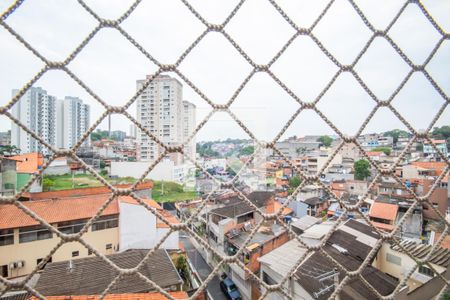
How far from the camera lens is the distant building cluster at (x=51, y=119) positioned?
2.42 m

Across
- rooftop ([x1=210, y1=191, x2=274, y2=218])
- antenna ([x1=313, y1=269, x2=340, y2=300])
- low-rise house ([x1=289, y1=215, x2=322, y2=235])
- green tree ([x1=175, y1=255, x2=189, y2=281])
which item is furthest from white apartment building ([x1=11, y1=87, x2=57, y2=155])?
low-rise house ([x1=289, y1=215, x2=322, y2=235])

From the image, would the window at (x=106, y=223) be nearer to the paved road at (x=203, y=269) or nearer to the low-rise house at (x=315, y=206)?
the paved road at (x=203, y=269)

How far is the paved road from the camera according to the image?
15.9ft

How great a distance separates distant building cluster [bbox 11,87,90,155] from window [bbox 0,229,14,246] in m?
1.01

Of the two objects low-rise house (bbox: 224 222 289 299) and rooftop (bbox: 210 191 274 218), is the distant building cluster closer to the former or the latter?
low-rise house (bbox: 224 222 289 299)

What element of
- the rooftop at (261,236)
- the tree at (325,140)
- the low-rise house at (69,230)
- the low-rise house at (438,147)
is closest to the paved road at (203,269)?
the rooftop at (261,236)

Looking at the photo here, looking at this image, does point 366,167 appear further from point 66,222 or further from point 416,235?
point 66,222

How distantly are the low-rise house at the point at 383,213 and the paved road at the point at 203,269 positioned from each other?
12.9 feet

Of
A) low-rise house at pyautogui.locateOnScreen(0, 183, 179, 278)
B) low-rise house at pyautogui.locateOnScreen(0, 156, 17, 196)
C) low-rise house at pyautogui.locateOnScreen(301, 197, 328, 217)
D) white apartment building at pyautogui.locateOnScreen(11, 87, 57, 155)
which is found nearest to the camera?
low-rise house at pyautogui.locateOnScreen(0, 156, 17, 196)

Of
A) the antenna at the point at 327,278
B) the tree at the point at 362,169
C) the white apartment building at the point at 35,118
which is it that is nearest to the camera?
the antenna at the point at 327,278

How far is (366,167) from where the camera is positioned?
9.31 m

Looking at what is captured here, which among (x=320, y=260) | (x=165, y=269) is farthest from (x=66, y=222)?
(x=320, y=260)

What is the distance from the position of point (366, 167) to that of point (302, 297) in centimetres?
865

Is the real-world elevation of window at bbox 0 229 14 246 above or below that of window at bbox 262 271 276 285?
above
